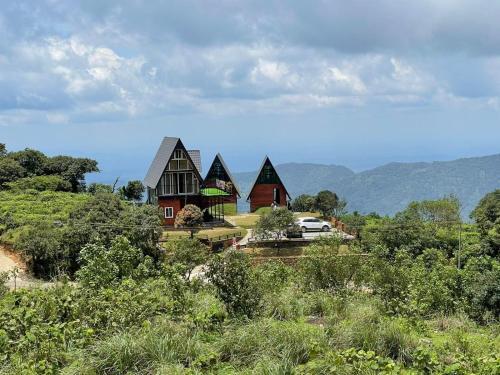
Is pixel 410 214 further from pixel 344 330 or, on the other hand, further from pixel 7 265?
pixel 344 330

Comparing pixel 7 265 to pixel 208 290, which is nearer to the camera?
pixel 208 290

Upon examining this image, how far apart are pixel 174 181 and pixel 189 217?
429 centimetres

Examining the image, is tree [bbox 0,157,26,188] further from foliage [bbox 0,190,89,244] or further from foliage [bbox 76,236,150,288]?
foliage [bbox 76,236,150,288]

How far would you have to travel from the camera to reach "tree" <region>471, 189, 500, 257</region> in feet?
98.2

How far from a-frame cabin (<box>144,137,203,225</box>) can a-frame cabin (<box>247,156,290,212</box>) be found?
7.59m

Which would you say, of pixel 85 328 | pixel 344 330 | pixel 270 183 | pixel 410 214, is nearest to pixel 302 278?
pixel 344 330

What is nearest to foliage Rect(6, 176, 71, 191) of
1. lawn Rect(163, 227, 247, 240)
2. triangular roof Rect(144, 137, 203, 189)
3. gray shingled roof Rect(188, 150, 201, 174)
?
triangular roof Rect(144, 137, 203, 189)

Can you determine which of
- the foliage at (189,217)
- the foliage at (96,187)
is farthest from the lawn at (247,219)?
the foliage at (96,187)

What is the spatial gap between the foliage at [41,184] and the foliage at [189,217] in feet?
34.6

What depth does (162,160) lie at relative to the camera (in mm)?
40812

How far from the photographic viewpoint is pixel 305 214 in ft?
149

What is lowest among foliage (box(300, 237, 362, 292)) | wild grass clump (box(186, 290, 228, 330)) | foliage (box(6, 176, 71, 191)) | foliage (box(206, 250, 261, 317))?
foliage (box(300, 237, 362, 292))

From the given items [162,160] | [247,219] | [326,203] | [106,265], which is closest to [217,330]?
[106,265]

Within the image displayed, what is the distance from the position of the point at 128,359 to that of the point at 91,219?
75.9 feet
